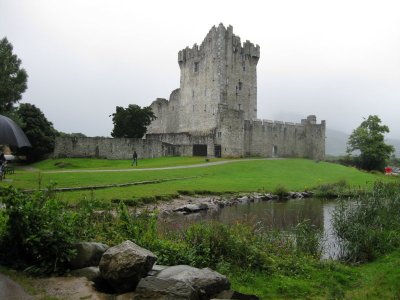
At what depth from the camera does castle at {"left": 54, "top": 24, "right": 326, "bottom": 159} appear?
5778 cm

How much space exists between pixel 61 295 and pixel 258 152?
59357mm

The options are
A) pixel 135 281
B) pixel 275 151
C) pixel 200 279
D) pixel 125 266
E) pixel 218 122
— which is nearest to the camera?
pixel 200 279

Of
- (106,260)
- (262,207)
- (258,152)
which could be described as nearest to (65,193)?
(262,207)

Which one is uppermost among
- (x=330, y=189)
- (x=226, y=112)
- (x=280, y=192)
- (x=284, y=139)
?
(x=226, y=112)

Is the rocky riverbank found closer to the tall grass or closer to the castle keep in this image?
the tall grass

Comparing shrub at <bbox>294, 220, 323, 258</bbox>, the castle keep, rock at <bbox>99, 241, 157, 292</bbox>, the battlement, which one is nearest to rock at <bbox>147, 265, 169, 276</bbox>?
rock at <bbox>99, 241, 157, 292</bbox>

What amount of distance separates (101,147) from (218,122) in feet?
56.6

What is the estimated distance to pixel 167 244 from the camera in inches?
433

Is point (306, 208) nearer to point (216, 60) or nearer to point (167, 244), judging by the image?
point (167, 244)

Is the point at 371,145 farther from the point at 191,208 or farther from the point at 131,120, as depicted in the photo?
the point at 191,208

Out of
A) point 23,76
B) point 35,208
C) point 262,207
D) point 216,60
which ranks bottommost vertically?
point 262,207

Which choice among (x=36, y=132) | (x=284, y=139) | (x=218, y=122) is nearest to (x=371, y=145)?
(x=284, y=139)

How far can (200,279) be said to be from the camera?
8531 mm

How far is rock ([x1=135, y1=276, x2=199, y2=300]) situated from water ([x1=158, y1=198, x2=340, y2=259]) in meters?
7.53
